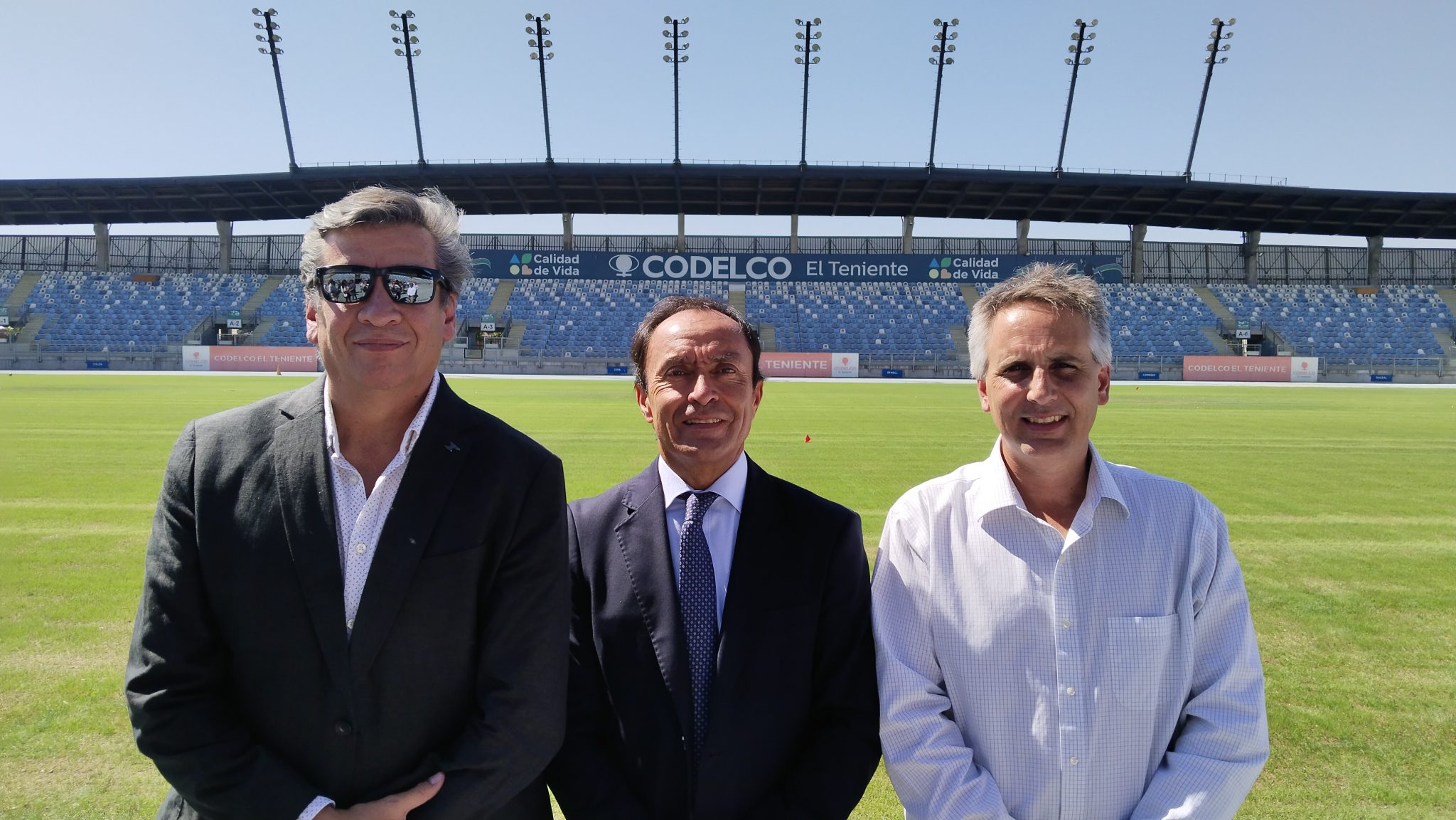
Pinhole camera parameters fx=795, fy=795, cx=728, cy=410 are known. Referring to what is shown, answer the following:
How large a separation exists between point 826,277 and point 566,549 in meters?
50.6

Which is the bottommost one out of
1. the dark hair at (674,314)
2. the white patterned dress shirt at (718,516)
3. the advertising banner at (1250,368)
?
the advertising banner at (1250,368)

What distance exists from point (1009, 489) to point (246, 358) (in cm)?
4882

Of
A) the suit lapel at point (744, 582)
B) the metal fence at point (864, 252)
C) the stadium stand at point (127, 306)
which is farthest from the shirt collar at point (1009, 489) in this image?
the metal fence at point (864, 252)

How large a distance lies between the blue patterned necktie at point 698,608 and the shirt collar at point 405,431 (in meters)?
0.83

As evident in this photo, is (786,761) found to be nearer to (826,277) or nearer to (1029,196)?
(826,277)

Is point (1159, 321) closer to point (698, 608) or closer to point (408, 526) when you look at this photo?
point (698, 608)

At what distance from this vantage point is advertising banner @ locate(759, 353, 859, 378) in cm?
4462

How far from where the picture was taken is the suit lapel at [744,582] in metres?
2.28

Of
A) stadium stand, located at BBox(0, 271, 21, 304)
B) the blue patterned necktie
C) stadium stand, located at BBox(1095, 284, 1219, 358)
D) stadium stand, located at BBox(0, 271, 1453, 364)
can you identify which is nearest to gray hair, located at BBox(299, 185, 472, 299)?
the blue patterned necktie

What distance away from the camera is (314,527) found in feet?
6.78

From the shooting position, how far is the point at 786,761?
2.38 m

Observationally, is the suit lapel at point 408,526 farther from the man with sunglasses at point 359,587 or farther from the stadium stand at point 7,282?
the stadium stand at point 7,282

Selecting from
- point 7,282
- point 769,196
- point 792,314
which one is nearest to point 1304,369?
point 792,314

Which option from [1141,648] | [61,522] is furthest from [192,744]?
[61,522]
